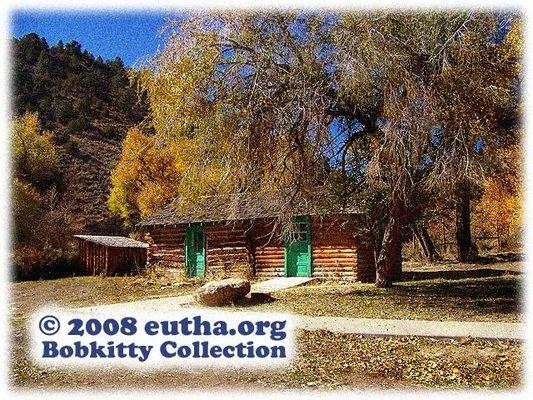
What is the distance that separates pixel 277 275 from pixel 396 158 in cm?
1033

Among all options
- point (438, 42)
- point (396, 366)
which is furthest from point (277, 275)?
point (396, 366)

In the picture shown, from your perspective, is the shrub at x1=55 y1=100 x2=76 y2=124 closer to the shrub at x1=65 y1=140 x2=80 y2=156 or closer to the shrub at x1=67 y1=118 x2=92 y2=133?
the shrub at x1=67 y1=118 x2=92 y2=133

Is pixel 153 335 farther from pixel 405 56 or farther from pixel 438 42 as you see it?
pixel 438 42

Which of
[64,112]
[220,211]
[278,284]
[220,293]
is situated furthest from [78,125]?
[220,293]

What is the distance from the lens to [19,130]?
38.7 m

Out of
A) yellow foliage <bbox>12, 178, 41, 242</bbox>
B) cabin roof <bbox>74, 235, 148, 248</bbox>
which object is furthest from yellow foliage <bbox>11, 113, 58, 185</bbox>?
cabin roof <bbox>74, 235, 148, 248</bbox>

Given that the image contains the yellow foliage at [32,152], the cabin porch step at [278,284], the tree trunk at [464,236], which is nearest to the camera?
the cabin porch step at [278,284]

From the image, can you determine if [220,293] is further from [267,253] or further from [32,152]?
[32,152]

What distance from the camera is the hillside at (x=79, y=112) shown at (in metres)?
44.7

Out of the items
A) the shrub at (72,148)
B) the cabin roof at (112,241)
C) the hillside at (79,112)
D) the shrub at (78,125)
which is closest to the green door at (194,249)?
the cabin roof at (112,241)

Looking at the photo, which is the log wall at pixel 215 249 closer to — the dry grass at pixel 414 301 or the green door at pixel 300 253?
the green door at pixel 300 253

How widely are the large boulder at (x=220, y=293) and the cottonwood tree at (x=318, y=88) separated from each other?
7.72ft

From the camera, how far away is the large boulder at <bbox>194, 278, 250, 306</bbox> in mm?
13352

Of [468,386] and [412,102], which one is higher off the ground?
[412,102]
